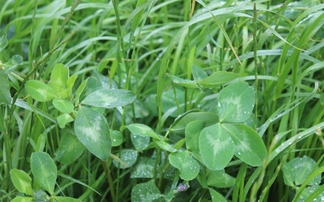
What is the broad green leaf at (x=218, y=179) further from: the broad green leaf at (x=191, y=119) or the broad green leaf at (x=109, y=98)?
the broad green leaf at (x=109, y=98)

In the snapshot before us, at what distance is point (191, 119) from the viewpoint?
1.01m

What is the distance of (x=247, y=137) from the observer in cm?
93

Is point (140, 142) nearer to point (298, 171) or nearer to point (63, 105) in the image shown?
point (63, 105)

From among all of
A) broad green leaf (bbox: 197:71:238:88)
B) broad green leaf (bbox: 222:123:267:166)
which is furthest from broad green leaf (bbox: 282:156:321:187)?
broad green leaf (bbox: 197:71:238:88)

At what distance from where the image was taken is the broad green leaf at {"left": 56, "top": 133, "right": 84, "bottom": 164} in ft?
3.26

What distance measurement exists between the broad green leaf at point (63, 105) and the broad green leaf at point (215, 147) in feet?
0.88

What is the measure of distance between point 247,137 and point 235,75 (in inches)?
5.7

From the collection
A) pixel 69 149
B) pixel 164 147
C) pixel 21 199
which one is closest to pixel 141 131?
pixel 164 147

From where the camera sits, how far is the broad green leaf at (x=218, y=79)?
1012 mm

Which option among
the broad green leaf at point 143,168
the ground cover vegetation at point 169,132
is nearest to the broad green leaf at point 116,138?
the ground cover vegetation at point 169,132

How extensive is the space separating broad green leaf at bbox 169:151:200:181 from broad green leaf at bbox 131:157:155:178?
0.46ft

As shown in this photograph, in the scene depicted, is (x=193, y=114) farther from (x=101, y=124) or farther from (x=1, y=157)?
(x=1, y=157)

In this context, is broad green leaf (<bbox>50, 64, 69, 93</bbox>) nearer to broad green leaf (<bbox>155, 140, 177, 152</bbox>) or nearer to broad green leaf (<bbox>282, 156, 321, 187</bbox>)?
broad green leaf (<bbox>155, 140, 177, 152</bbox>)

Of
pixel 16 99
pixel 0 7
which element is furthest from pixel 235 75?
pixel 0 7
